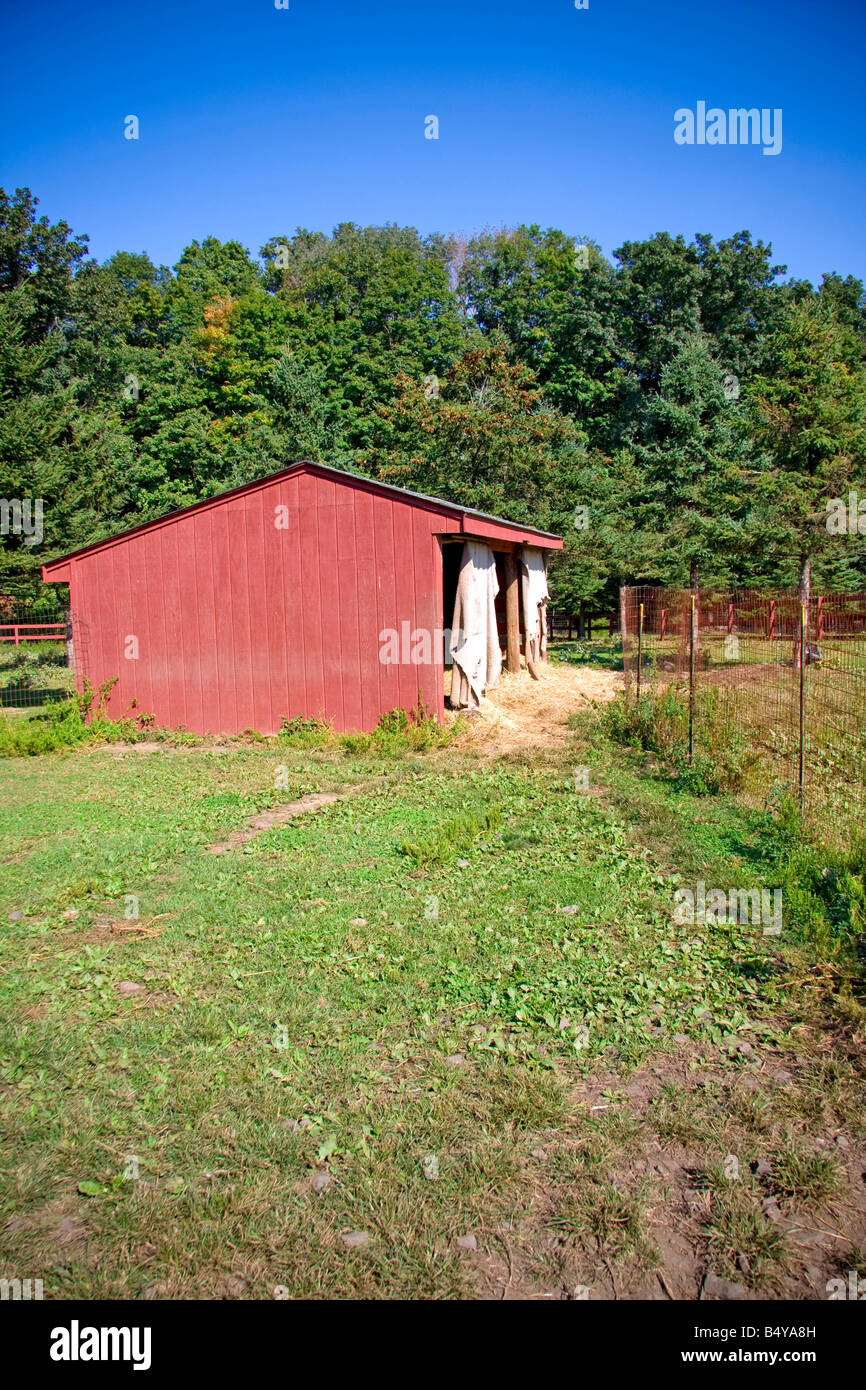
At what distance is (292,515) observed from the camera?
38.6 ft

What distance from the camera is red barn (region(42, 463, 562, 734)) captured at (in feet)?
36.8

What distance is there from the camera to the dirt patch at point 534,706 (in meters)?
10.8

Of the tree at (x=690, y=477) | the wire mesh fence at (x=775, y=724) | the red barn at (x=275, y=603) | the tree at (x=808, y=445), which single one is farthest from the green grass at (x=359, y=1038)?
the tree at (x=690, y=477)

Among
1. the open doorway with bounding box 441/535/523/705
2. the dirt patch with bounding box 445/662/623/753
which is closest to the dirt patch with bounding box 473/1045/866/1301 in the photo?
the dirt patch with bounding box 445/662/623/753

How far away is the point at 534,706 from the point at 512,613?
3.14 m

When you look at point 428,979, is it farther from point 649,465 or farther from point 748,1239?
point 649,465

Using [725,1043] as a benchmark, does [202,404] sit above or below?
above

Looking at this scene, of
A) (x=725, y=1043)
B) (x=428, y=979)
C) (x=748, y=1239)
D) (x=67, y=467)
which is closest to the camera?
(x=748, y=1239)

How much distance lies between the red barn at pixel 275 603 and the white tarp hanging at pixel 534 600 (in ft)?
12.2

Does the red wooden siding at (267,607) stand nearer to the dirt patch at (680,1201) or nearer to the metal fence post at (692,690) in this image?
the metal fence post at (692,690)

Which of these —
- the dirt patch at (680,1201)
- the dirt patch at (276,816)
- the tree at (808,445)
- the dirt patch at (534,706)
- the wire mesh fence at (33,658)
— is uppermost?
the tree at (808,445)
